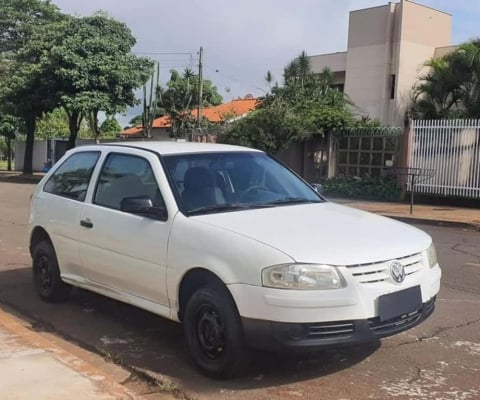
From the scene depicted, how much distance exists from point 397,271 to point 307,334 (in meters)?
0.76

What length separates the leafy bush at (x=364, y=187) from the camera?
2019cm

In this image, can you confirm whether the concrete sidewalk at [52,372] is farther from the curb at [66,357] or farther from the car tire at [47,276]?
the car tire at [47,276]

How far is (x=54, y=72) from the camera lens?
28859mm

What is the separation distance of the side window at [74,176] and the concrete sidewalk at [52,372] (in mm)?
1467

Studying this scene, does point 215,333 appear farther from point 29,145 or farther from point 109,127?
point 109,127

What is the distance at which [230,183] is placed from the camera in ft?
17.4

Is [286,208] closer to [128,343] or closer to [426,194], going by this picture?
[128,343]

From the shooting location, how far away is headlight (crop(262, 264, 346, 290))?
402 centimetres

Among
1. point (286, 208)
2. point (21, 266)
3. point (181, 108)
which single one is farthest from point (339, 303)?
point (181, 108)

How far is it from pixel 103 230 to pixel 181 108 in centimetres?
4195

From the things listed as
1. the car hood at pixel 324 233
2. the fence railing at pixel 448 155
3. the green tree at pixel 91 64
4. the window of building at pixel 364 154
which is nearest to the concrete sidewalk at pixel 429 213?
the fence railing at pixel 448 155

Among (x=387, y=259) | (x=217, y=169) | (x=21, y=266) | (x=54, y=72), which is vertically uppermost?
(x=54, y=72)

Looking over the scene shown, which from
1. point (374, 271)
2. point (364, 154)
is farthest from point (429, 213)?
point (374, 271)

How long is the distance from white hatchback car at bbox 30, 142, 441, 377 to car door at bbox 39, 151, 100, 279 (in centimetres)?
2
